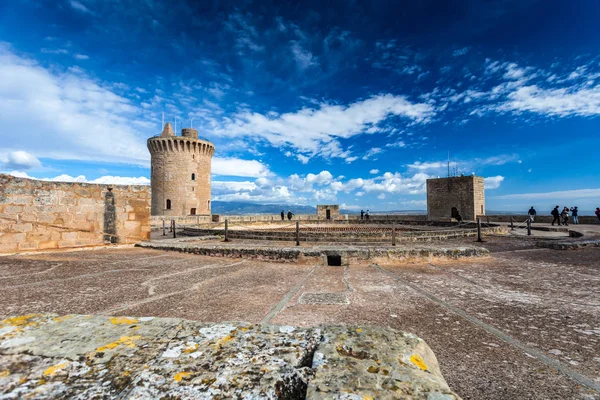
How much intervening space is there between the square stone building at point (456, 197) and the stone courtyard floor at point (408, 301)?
79.3 feet

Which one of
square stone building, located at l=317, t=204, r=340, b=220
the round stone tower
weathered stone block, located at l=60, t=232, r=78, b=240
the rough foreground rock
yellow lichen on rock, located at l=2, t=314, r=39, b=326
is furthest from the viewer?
the round stone tower

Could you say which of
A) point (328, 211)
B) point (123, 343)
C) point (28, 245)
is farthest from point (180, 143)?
point (123, 343)

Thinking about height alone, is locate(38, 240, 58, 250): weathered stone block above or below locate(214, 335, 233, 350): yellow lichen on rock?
below

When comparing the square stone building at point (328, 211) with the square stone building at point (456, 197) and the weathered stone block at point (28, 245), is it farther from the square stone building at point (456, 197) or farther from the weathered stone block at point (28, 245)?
the weathered stone block at point (28, 245)

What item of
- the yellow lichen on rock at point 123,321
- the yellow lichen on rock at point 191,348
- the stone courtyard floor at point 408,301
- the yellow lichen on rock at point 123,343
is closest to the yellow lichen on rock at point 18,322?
the yellow lichen on rock at point 123,321

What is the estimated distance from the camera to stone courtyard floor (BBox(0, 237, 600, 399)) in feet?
6.92

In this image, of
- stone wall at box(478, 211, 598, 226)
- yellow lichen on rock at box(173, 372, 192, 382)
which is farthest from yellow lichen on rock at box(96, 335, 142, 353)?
stone wall at box(478, 211, 598, 226)

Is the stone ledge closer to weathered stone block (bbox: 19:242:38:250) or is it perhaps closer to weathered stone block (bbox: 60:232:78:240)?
weathered stone block (bbox: 60:232:78:240)

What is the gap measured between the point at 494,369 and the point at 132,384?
7.73 feet

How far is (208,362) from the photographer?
1210 mm

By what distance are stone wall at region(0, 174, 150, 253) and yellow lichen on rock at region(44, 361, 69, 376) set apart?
795 centimetres

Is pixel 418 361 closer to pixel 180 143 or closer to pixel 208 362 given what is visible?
pixel 208 362

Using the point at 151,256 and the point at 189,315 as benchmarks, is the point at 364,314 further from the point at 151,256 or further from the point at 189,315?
the point at 151,256

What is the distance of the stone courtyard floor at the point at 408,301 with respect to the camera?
2109 millimetres
